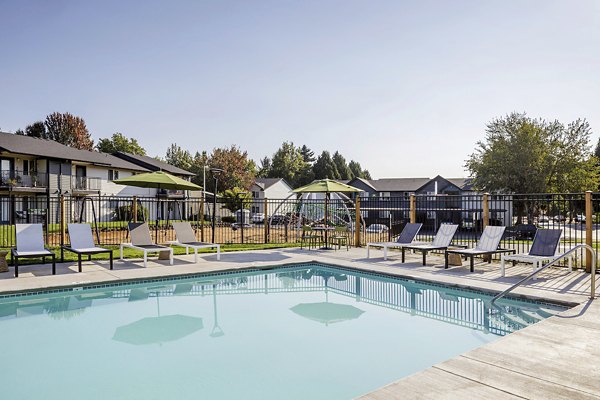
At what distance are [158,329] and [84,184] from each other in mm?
30051

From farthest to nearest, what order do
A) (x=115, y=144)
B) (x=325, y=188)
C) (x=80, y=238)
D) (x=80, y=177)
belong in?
1. (x=115, y=144)
2. (x=80, y=177)
3. (x=325, y=188)
4. (x=80, y=238)

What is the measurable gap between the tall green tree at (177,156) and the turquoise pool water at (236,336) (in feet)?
178

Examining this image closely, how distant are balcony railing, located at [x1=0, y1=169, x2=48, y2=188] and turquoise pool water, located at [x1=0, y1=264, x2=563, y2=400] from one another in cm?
2393

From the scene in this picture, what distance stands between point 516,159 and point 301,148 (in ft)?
201

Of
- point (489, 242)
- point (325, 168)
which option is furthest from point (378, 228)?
point (325, 168)

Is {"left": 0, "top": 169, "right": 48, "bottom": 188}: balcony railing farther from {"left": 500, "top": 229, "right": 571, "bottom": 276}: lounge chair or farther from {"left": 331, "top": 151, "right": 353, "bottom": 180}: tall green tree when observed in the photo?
{"left": 331, "top": 151, "right": 353, "bottom": 180}: tall green tree

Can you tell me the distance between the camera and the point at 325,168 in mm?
78625

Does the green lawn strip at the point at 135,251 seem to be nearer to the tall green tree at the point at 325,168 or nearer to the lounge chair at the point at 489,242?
the lounge chair at the point at 489,242

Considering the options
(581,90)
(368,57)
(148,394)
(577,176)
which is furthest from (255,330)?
(577,176)

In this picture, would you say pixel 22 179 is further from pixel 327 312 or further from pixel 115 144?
pixel 115 144

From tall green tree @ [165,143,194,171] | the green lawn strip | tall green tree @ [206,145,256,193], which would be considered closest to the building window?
tall green tree @ [206,145,256,193]

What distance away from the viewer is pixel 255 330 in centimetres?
648

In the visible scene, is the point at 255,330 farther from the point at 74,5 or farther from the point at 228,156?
the point at 228,156

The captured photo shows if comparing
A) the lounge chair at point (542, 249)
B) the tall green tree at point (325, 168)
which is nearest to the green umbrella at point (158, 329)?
the lounge chair at point (542, 249)
